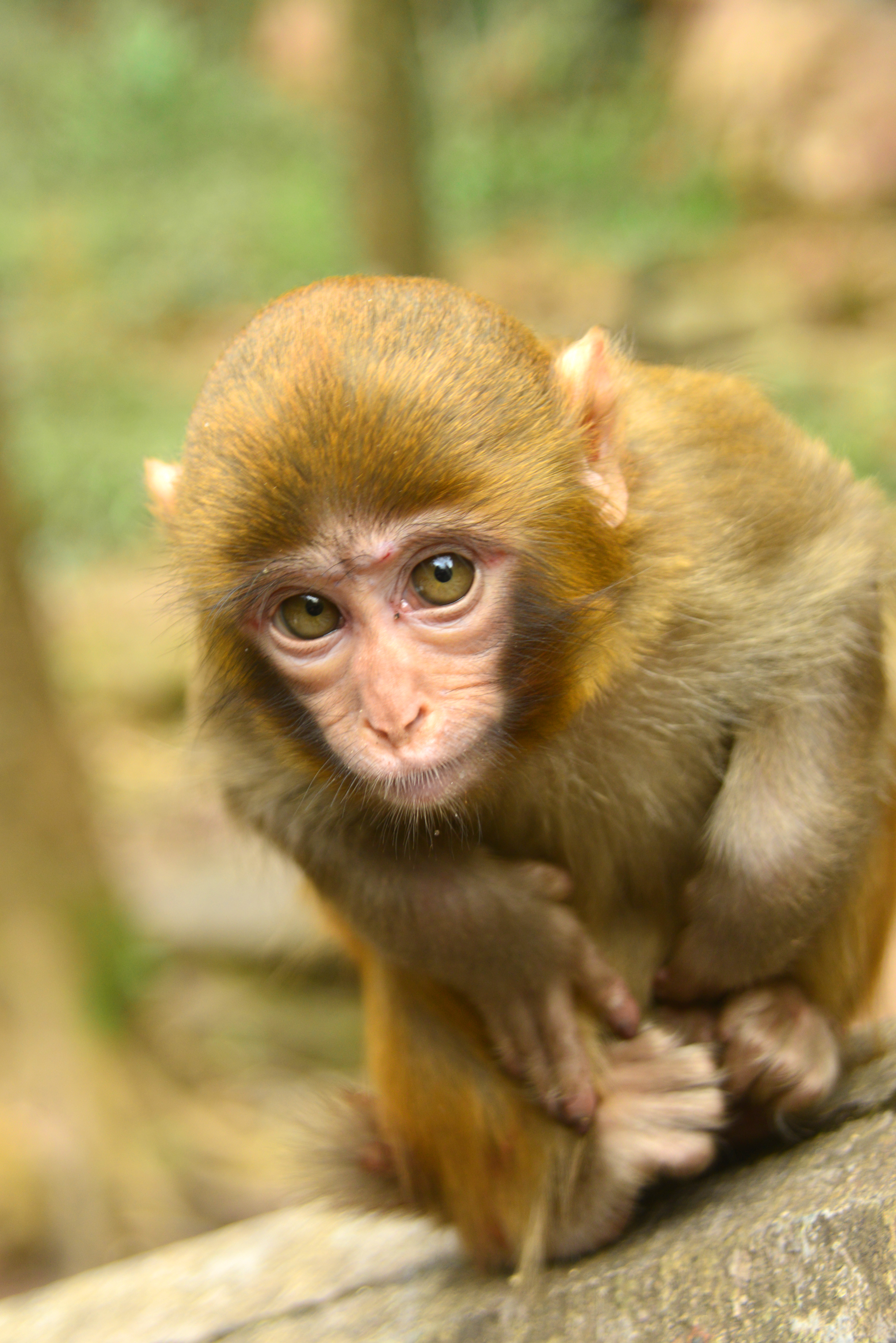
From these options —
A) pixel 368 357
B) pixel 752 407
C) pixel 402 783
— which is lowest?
pixel 402 783

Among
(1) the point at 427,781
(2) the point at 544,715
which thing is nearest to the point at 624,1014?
(2) the point at 544,715

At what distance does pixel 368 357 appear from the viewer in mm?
2844

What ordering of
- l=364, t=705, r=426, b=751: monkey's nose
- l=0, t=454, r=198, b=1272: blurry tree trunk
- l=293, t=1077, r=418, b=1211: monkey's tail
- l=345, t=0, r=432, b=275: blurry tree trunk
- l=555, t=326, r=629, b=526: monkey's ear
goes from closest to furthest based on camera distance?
l=364, t=705, r=426, b=751: monkey's nose, l=555, t=326, r=629, b=526: monkey's ear, l=293, t=1077, r=418, b=1211: monkey's tail, l=0, t=454, r=198, b=1272: blurry tree trunk, l=345, t=0, r=432, b=275: blurry tree trunk

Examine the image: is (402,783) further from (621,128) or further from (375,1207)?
(621,128)

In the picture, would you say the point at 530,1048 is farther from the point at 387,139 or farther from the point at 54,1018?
the point at 387,139

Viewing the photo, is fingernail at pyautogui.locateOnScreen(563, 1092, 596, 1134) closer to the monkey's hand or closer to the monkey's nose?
the monkey's hand

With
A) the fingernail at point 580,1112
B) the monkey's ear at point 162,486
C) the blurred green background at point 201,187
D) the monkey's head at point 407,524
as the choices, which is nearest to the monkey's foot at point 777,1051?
the fingernail at point 580,1112

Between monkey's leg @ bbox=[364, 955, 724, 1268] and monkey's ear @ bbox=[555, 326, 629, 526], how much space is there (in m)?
1.32

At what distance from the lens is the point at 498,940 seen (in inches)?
128

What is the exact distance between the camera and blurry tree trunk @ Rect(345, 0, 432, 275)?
893 cm

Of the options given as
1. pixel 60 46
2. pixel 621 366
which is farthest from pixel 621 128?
pixel 621 366

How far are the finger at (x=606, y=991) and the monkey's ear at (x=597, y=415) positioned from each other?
3.42 feet

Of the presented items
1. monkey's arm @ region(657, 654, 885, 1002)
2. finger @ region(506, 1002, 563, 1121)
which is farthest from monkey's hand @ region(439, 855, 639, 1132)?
monkey's arm @ region(657, 654, 885, 1002)

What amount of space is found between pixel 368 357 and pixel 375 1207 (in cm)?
239
